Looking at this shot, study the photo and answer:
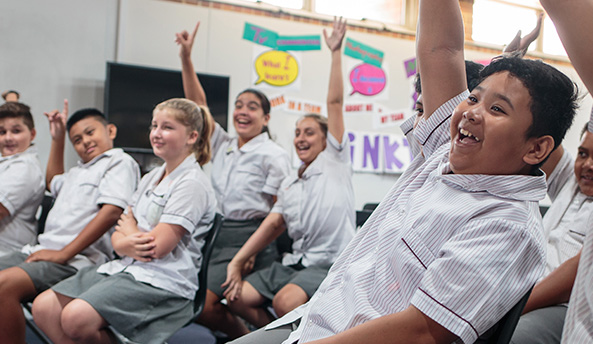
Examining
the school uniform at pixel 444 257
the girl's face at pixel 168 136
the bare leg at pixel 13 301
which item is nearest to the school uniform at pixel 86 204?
the bare leg at pixel 13 301

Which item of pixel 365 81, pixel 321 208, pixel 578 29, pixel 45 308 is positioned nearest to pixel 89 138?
pixel 45 308

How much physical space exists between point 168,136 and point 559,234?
1.40 metres

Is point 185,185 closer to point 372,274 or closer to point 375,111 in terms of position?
point 372,274

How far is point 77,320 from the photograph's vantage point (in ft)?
5.75

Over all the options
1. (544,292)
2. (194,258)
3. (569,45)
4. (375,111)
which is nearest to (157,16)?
(375,111)

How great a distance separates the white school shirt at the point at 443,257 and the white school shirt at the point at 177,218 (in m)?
0.88

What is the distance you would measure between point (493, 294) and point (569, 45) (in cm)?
39

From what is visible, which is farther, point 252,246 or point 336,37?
point 336,37

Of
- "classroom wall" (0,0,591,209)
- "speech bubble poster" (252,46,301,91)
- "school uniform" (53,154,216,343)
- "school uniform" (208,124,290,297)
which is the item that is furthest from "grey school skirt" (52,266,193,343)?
"speech bubble poster" (252,46,301,91)

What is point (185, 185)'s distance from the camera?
200 centimetres

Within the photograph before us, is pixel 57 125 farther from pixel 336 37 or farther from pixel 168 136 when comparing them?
pixel 336 37

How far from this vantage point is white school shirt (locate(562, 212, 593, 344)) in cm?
84

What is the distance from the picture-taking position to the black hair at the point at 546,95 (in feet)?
3.17

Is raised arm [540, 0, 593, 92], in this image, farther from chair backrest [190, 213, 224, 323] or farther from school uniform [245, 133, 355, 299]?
school uniform [245, 133, 355, 299]
